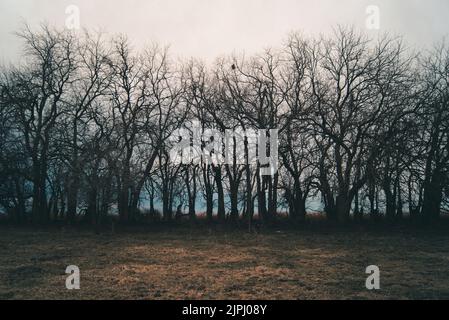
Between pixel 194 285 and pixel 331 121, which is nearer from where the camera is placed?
pixel 194 285

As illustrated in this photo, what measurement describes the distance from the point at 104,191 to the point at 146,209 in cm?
1083

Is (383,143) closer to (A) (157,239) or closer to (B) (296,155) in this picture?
(B) (296,155)

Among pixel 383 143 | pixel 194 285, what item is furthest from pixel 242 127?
pixel 194 285

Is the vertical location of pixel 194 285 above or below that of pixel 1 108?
below

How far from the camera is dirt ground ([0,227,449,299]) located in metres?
10.0

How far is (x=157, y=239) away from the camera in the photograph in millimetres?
21734

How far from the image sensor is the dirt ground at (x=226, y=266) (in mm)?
10008

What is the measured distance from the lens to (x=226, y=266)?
13461 mm

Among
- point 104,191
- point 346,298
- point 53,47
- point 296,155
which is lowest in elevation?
point 346,298

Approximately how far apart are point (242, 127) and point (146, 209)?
33.1 ft

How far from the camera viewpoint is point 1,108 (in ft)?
96.4

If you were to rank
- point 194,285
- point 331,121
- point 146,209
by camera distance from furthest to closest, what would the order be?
1. point 146,209
2. point 331,121
3. point 194,285
